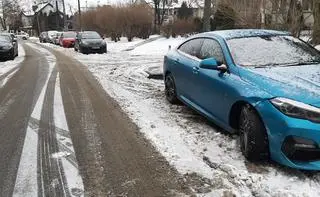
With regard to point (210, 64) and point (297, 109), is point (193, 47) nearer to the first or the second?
point (210, 64)

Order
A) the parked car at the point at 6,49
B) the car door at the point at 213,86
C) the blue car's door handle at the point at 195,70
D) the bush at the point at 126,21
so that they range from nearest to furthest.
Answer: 1. the car door at the point at 213,86
2. the blue car's door handle at the point at 195,70
3. the parked car at the point at 6,49
4. the bush at the point at 126,21

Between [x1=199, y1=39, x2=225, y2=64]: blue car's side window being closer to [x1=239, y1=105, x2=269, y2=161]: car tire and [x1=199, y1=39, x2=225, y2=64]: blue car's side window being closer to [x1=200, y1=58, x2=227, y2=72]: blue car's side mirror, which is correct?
[x1=200, y1=58, x2=227, y2=72]: blue car's side mirror

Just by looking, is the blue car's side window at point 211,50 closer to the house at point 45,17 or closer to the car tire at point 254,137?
the car tire at point 254,137

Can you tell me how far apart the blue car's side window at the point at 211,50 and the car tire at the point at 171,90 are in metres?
1.47

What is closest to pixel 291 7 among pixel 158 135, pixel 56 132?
pixel 158 135

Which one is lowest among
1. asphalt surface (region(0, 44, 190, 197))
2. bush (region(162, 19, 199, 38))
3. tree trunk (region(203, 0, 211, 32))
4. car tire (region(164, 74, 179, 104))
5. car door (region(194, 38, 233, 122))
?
bush (region(162, 19, 199, 38))

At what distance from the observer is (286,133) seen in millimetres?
4379

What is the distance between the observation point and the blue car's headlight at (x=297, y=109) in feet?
14.2

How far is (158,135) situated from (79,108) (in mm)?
2702

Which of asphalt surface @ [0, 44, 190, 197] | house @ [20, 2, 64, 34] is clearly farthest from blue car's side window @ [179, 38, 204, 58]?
house @ [20, 2, 64, 34]

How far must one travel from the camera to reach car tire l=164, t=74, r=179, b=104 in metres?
8.24

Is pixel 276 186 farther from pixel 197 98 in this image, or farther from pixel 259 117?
pixel 197 98

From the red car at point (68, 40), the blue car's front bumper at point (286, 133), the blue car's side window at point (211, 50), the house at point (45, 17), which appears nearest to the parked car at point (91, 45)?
the red car at point (68, 40)

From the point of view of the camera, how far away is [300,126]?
431 centimetres
